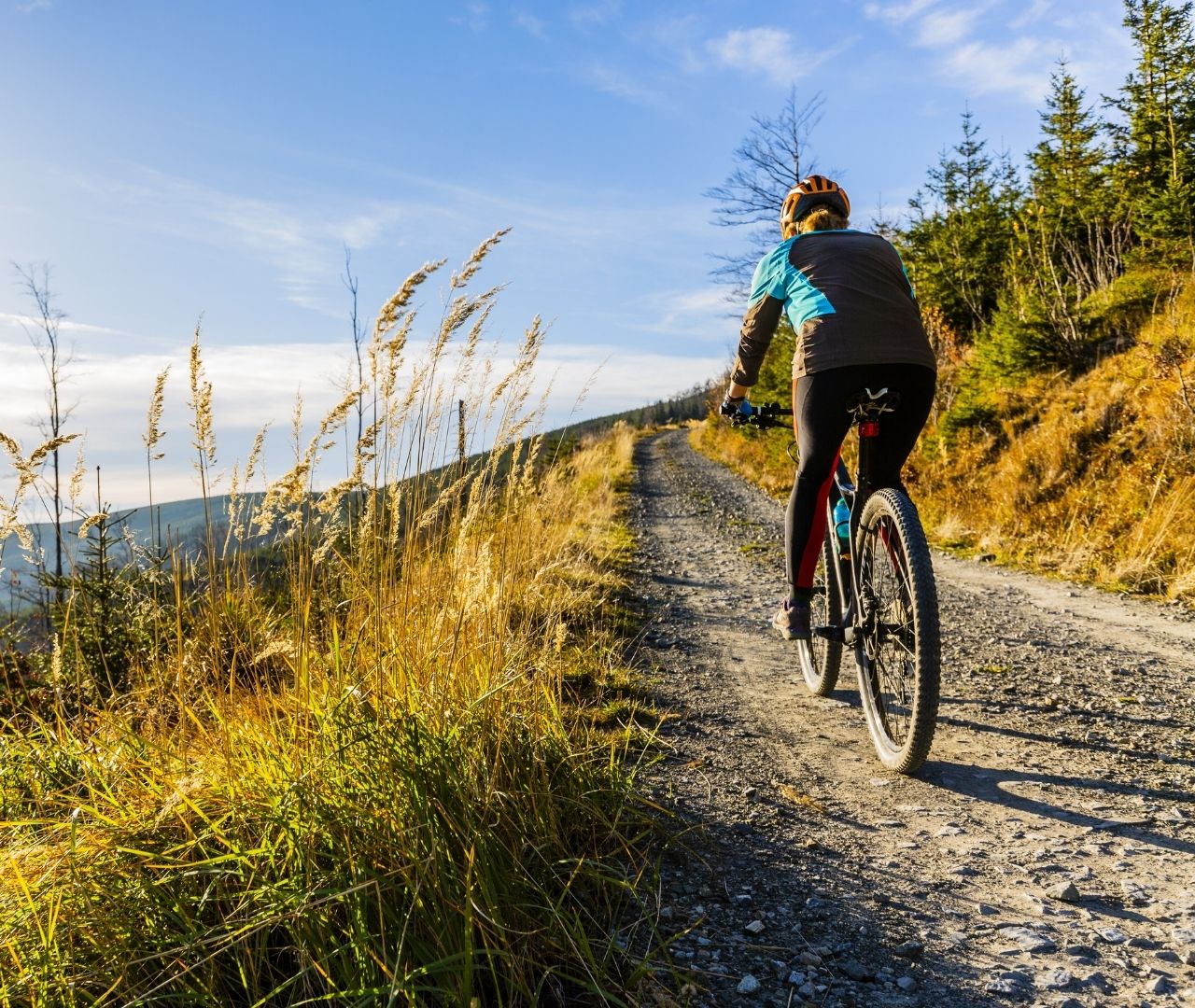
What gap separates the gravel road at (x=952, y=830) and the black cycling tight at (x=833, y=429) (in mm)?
931

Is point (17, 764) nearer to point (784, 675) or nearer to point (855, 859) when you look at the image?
point (855, 859)

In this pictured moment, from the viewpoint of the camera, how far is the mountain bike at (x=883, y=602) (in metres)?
2.69

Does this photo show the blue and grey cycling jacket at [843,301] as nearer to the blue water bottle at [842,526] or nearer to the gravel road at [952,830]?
the blue water bottle at [842,526]

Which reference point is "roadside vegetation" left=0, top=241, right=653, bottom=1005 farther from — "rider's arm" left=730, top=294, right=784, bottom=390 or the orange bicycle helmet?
the orange bicycle helmet

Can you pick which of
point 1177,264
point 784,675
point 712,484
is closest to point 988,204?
point 1177,264

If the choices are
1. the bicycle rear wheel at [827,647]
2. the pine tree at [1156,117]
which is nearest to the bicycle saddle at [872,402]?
the bicycle rear wheel at [827,647]

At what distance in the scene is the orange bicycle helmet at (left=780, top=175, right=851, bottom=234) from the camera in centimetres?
340

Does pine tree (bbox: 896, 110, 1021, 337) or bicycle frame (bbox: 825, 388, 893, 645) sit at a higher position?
pine tree (bbox: 896, 110, 1021, 337)

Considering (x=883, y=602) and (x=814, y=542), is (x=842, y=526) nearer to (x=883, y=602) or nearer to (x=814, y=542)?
(x=814, y=542)

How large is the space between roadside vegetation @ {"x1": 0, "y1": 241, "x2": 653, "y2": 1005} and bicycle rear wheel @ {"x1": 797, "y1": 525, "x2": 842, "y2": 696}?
999 mm

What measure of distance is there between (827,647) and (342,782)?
2.54 m

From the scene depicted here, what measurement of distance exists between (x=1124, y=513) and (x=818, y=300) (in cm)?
576

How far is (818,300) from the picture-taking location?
301cm

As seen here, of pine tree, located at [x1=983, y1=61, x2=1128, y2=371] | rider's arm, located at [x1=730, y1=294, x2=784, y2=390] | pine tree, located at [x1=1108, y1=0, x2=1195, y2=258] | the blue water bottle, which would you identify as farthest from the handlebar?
pine tree, located at [x1=1108, y1=0, x2=1195, y2=258]
